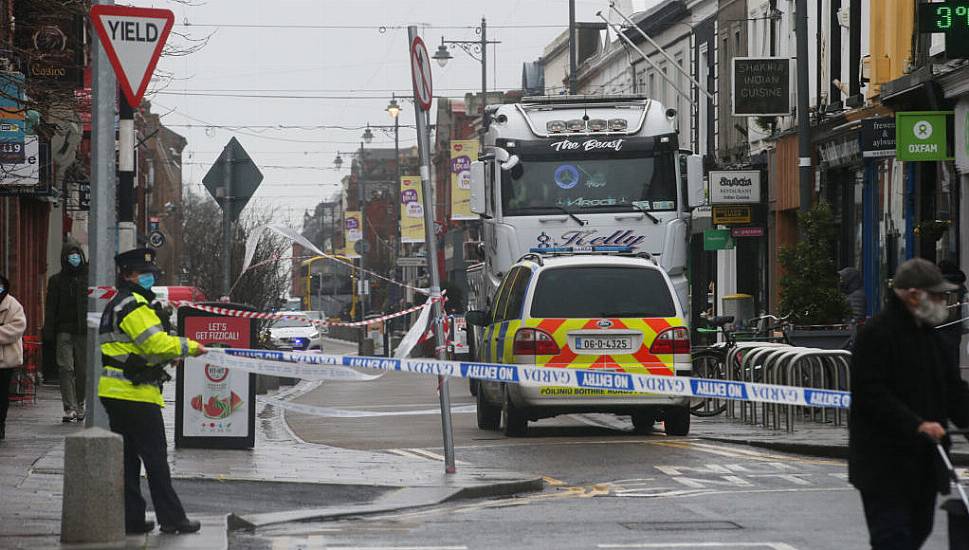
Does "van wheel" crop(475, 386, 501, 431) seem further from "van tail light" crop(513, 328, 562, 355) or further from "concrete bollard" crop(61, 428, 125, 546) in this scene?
"concrete bollard" crop(61, 428, 125, 546)

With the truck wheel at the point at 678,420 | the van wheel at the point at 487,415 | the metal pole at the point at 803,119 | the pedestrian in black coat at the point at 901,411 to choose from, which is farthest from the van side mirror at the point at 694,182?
the pedestrian in black coat at the point at 901,411

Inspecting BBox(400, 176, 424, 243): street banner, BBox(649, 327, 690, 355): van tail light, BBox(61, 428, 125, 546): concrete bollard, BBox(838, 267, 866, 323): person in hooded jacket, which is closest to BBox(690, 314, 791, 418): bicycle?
BBox(838, 267, 866, 323): person in hooded jacket

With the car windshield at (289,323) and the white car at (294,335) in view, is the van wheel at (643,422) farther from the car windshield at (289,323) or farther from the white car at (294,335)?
the car windshield at (289,323)

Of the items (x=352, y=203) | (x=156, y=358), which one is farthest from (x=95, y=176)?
(x=352, y=203)

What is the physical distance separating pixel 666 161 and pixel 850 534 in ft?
50.4

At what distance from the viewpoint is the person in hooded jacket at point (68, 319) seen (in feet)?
66.1

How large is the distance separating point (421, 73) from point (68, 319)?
686 cm

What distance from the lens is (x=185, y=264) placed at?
275ft

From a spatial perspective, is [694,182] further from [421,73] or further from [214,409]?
[421,73]

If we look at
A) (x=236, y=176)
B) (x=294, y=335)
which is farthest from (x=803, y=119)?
(x=294, y=335)

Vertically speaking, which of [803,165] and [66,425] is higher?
[803,165]

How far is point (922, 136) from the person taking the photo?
24750 millimetres

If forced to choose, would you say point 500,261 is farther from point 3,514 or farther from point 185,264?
point 185,264

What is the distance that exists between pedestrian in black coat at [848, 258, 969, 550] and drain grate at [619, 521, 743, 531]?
3.52 m
